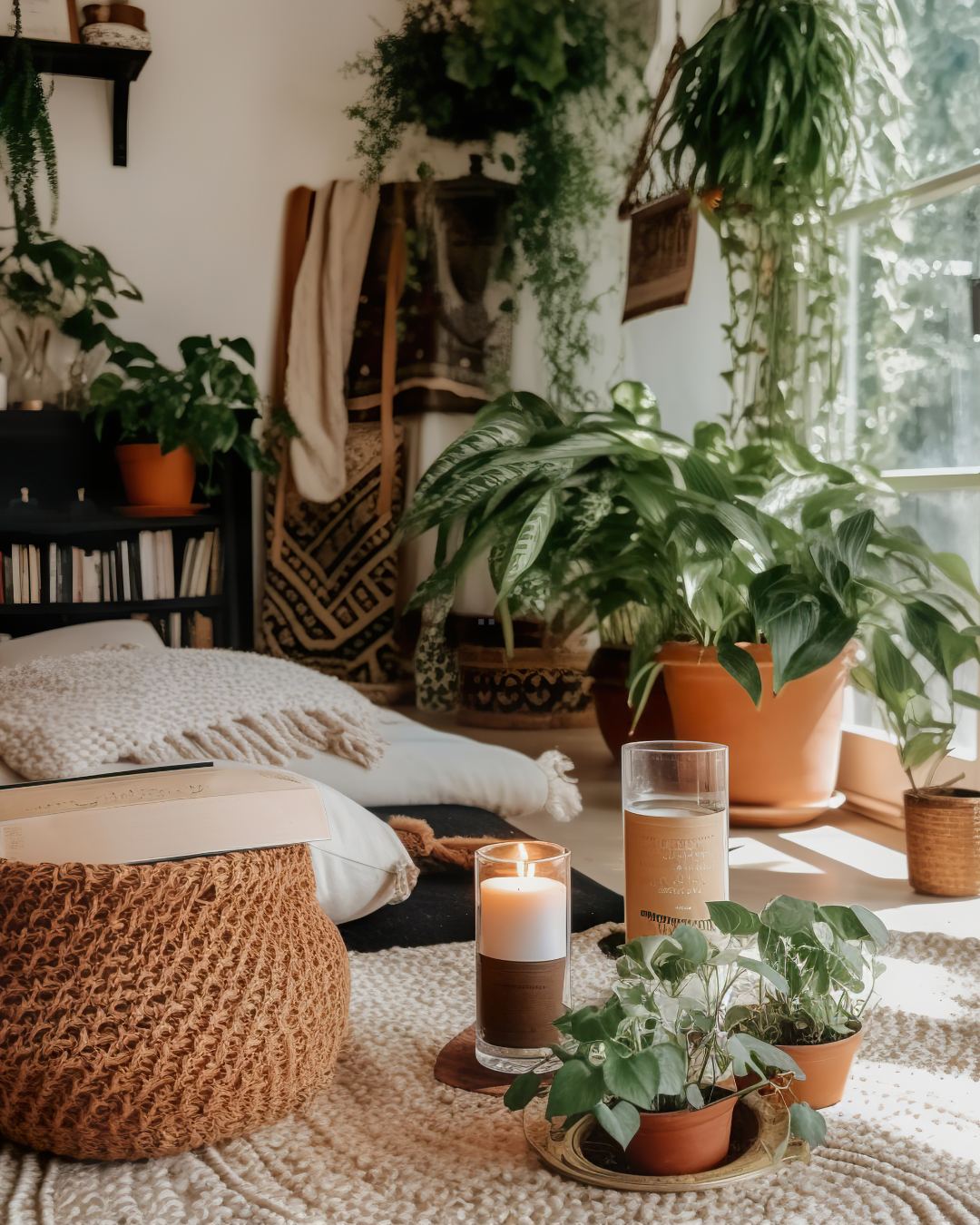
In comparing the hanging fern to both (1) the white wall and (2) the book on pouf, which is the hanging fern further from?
(2) the book on pouf

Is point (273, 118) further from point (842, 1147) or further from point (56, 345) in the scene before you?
point (842, 1147)

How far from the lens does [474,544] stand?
172 centimetres

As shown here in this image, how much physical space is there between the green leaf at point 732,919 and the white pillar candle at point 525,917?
114 millimetres

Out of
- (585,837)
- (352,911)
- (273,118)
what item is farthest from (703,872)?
(273,118)

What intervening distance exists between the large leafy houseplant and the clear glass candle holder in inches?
84.0

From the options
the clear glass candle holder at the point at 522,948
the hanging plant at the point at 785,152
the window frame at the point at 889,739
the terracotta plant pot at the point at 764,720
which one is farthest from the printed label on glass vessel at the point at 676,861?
the hanging plant at the point at 785,152

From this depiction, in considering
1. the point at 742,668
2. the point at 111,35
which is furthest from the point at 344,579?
the point at 742,668

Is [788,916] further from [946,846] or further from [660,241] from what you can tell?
[660,241]

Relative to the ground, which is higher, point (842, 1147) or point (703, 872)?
point (703, 872)

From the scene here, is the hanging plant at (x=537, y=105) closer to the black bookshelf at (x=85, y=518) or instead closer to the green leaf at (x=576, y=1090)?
the black bookshelf at (x=85, y=518)

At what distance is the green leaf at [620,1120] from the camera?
619 millimetres

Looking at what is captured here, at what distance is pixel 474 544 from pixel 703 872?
0.90m

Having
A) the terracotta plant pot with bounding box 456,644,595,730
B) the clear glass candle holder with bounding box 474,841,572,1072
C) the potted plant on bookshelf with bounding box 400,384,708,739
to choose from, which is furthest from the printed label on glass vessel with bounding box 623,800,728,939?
the terracotta plant pot with bounding box 456,644,595,730

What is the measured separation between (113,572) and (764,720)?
184 centimetres
